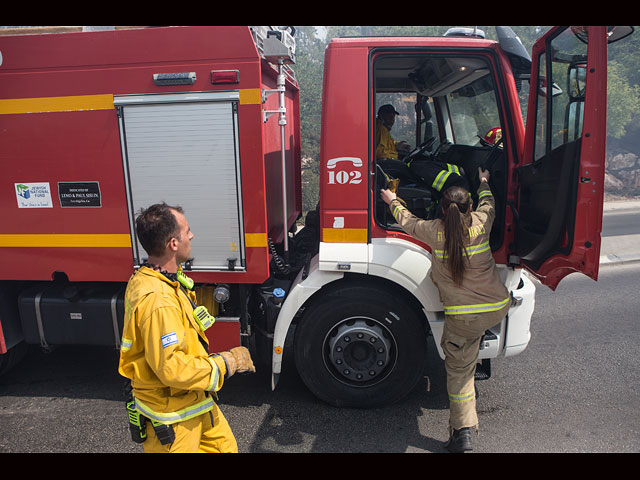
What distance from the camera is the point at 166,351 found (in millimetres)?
1880

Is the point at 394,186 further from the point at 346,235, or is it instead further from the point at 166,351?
the point at 166,351

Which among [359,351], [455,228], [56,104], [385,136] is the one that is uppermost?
[56,104]

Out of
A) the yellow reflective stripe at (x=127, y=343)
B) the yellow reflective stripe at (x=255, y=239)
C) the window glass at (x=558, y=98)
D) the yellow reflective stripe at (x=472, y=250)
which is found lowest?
the yellow reflective stripe at (x=127, y=343)

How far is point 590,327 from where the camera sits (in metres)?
5.07

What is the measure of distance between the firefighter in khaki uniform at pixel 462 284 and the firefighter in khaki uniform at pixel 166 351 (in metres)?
1.53

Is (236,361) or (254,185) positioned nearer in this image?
(236,361)

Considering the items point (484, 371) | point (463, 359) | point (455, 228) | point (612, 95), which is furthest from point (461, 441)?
point (612, 95)

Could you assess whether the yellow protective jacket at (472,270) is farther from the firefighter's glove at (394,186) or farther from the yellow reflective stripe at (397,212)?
the firefighter's glove at (394,186)

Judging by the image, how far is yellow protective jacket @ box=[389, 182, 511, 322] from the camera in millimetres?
2990

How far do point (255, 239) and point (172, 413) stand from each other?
1.49m

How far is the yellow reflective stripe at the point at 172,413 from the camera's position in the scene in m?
2.02

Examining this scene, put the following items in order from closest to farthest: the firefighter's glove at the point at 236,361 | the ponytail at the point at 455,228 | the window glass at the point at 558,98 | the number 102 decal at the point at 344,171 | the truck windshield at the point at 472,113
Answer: the firefighter's glove at the point at 236,361
the window glass at the point at 558,98
the ponytail at the point at 455,228
the number 102 decal at the point at 344,171
the truck windshield at the point at 472,113

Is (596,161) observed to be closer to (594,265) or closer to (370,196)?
(594,265)

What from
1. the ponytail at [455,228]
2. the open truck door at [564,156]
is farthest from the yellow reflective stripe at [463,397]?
the open truck door at [564,156]
